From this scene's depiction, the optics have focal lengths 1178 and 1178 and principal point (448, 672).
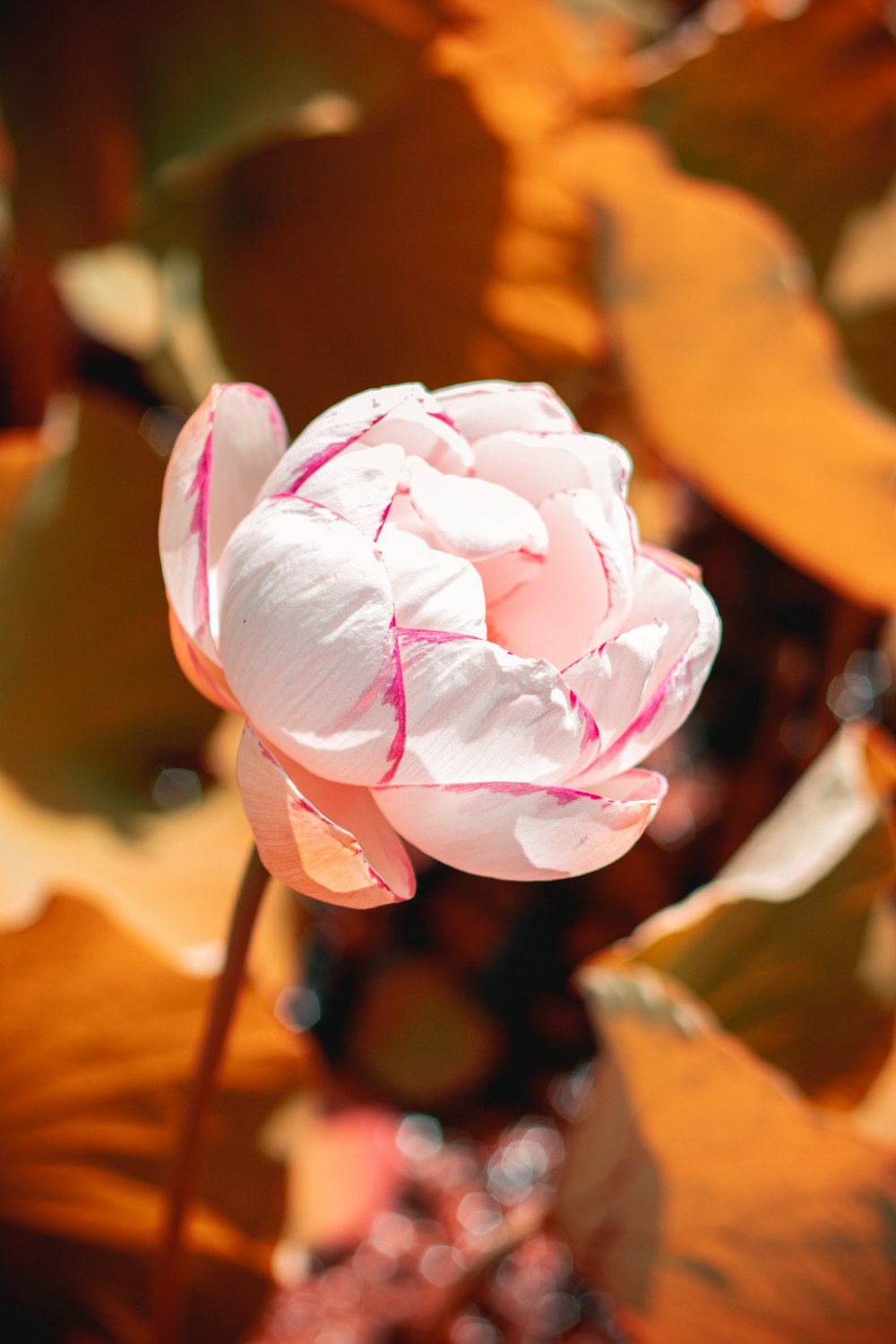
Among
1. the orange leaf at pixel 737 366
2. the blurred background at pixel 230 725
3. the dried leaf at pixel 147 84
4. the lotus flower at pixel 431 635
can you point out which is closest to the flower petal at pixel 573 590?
the lotus flower at pixel 431 635

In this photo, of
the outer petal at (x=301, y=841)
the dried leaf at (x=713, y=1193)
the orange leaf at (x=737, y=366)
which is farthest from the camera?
the orange leaf at (x=737, y=366)

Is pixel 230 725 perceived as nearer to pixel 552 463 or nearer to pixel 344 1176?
pixel 344 1176

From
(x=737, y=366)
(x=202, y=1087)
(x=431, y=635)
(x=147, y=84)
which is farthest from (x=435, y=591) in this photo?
(x=147, y=84)

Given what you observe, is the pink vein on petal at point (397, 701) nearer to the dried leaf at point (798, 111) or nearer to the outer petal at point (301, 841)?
the outer petal at point (301, 841)

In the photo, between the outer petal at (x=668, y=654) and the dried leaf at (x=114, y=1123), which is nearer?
the outer petal at (x=668, y=654)

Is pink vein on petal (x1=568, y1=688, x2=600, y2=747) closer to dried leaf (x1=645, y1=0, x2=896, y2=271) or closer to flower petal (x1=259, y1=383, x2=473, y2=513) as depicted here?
flower petal (x1=259, y1=383, x2=473, y2=513)

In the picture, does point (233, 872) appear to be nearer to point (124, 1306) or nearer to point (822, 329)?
point (124, 1306)

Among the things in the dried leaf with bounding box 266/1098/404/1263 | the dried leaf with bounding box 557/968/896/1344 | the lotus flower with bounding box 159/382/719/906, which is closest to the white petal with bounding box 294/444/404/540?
the lotus flower with bounding box 159/382/719/906

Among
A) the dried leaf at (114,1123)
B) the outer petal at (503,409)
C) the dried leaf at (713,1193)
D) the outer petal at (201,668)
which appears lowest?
the dried leaf at (114,1123)
